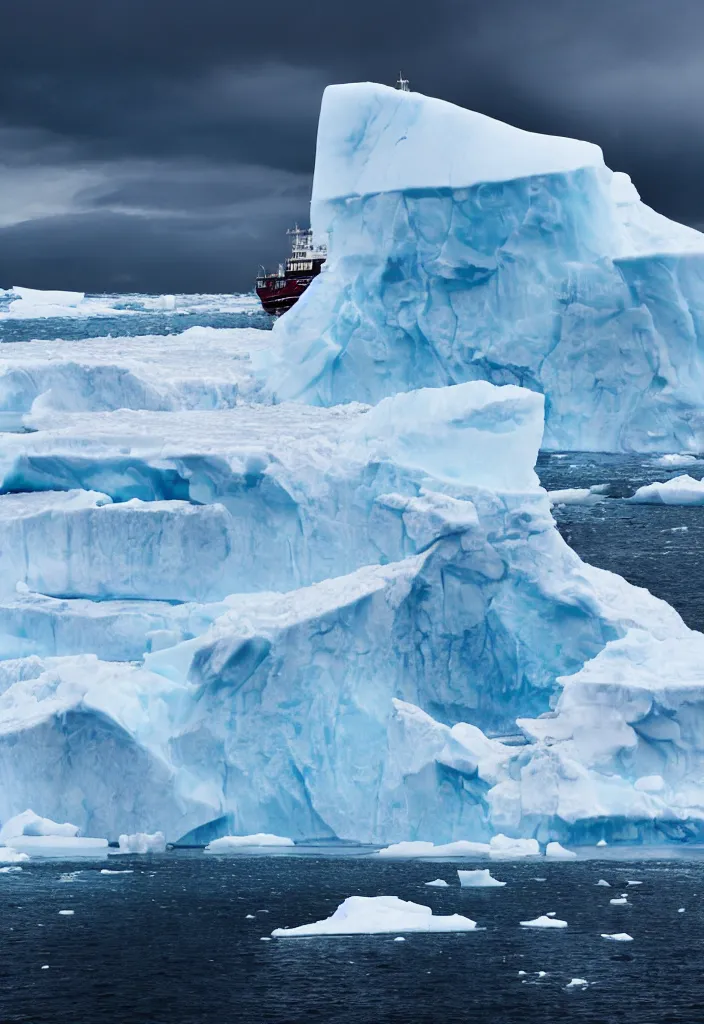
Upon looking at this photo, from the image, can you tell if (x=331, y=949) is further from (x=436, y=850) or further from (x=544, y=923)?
(x=436, y=850)

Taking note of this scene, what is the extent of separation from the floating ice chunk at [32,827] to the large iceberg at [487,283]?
11992 mm

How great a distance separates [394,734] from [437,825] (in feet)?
2.61

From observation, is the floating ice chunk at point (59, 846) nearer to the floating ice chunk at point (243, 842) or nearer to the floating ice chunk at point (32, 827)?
the floating ice chunk at point (32, 827)

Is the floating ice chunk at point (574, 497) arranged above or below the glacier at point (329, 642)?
above

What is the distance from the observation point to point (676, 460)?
84.0 ft

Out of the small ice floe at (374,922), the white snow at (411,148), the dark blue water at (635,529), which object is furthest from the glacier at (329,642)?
the white snow at (411,148)

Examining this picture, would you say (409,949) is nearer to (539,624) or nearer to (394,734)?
(394,734)

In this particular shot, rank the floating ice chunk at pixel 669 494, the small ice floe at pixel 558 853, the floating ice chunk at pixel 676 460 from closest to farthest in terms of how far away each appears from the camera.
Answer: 1. the small ice floe at pixel 558 853
2. the floating ice chunk at pixel 669 494
3. the floating ice chunk at pixel 676 460

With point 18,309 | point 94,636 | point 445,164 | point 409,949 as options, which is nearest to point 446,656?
point 94,636

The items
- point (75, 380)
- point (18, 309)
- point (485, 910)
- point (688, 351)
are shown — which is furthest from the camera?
point (18, 309)

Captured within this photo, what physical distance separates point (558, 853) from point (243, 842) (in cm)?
245

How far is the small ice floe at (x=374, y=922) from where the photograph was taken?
32.8ft

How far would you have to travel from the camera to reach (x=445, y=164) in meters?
24.0

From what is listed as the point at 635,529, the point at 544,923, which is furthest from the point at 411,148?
the point at 544,923
